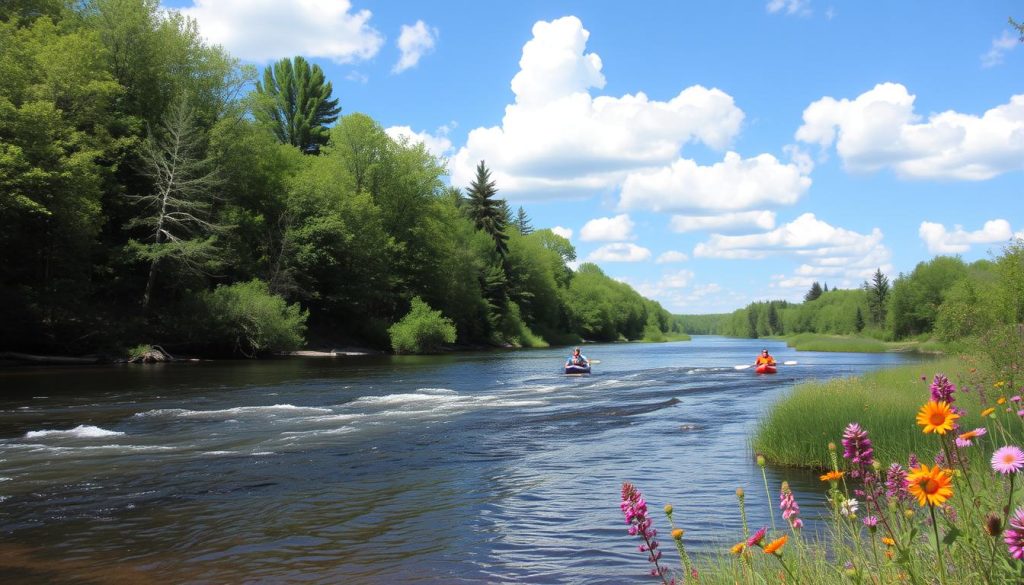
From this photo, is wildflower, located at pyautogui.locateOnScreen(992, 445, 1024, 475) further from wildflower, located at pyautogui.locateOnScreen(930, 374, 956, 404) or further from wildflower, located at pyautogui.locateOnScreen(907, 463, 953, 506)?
wildflower, located at pyautogui.locateOnScreen(930, 374, 956, 404)

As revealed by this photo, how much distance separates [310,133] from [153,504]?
2695 inches

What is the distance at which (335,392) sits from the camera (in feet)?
79.2

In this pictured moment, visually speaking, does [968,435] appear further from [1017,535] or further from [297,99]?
[297,99]

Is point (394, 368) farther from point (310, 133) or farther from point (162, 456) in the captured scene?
point (310, 133)

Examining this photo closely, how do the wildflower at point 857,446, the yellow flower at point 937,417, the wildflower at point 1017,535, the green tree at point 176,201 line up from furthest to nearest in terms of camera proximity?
the green tree at point 176,201, the wildflower at point 857,446, the yellow flower at point 937,417, the wildflower at point 1017,535

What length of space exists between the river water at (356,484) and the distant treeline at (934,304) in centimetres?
755

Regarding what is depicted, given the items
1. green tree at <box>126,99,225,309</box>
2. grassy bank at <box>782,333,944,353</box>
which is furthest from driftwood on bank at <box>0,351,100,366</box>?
grassy bank at <box>782,333,944,353</box>

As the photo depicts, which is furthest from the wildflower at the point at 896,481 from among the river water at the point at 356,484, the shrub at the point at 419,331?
the shrub at the point at 419,331

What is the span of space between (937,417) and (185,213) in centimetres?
4160

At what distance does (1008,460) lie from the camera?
2.48 metres

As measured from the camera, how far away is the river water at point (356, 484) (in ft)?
24.4

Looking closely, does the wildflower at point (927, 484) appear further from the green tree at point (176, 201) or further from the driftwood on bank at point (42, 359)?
the green tree at point (176, 201)

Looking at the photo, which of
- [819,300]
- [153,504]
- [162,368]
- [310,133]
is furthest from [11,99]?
[819,300]

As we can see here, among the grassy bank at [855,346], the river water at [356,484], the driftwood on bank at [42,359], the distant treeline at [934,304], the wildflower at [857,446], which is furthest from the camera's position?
the grassy bank at [855,346]
